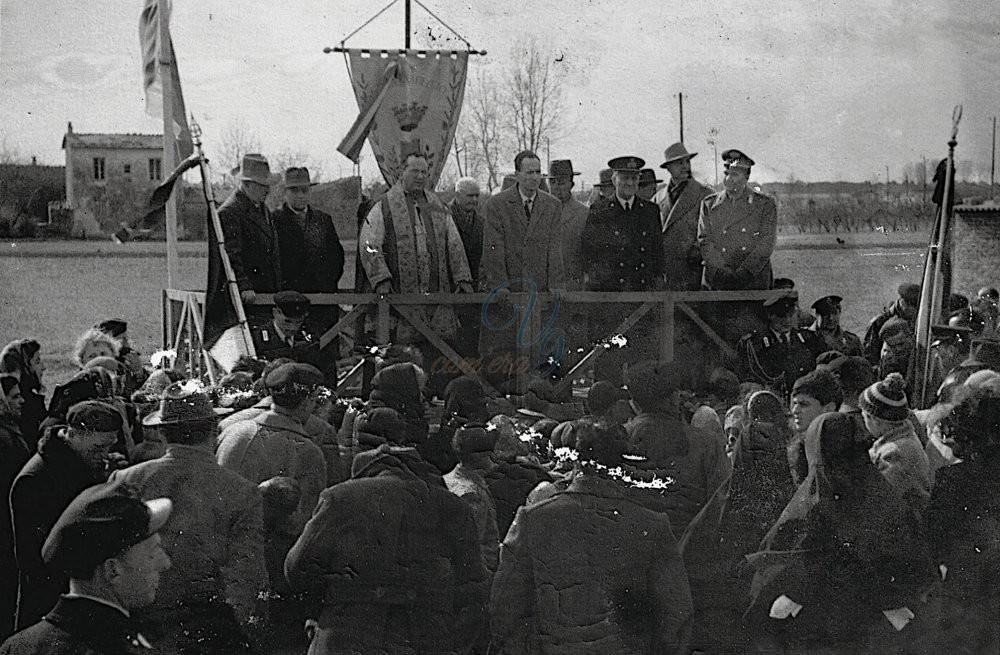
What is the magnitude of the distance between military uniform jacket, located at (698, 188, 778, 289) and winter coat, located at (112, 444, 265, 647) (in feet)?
10.3

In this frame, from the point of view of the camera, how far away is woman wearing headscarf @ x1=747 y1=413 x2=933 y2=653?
3215 mm

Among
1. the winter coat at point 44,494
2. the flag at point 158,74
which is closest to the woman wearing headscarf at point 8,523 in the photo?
the winter coat at point 44,494

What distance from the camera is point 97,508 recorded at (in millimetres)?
2510

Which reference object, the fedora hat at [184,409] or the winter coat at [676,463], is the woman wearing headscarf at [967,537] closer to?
the winter coat at [676,463]

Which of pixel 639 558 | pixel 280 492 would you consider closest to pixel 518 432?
pixel 280 492

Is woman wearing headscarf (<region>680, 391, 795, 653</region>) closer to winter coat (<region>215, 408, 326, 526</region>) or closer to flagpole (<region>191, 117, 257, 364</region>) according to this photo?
winter coat (<region>215, 408, 326, 526</region>)

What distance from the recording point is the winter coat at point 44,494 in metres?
3.22

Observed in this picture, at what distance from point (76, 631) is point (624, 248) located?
351 cm

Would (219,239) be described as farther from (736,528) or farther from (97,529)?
(736,528)

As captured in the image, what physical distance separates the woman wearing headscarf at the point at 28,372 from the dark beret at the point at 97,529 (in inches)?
64.7

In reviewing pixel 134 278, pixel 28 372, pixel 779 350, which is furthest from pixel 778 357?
pixel 28 372

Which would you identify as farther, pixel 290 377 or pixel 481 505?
pixel 290 377

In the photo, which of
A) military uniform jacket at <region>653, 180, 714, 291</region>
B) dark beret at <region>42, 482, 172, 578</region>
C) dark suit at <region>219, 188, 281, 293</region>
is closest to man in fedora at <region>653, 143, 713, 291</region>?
military uniform jacket at <region>653, 180, 714, 291</region>

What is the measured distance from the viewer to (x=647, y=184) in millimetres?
5941
